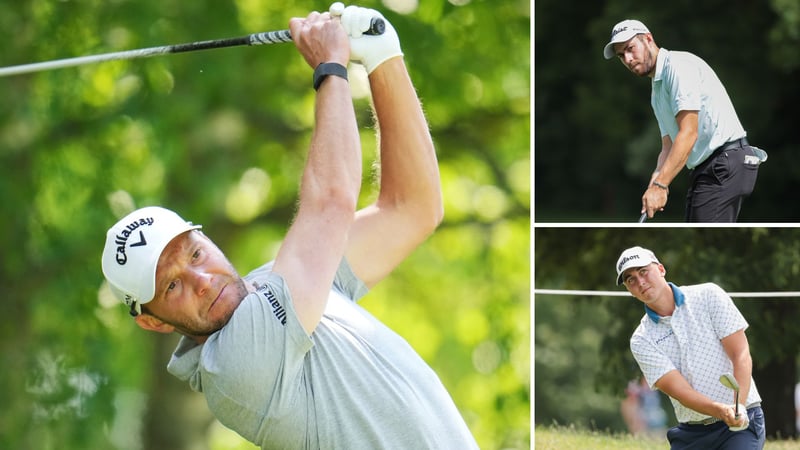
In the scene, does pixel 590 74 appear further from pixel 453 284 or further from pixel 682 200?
pixel 453 284

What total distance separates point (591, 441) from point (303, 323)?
1.47m

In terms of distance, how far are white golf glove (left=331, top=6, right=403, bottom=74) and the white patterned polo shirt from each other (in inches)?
46.8

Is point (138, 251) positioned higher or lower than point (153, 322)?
higher

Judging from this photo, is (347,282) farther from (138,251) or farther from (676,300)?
(676,300)

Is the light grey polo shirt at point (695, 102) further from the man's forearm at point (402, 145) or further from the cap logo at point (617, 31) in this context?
the man's forearm at point (402, 145)

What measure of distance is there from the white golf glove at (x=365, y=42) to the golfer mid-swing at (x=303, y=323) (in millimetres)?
61

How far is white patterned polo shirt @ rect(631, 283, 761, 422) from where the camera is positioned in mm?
3355

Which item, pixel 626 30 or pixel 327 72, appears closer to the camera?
pixel 327 72

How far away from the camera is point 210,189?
7406mm

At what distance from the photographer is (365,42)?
8.86ft

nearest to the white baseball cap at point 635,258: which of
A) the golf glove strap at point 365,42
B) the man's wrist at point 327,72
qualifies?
the golf glove strap at point 365,42

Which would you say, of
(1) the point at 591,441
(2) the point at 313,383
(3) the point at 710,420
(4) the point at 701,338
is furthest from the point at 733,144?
(2) the point at 313,383

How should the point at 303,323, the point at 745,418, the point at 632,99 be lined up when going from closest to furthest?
the point at 303,323 < the point at 745,418 < the point at 632,99

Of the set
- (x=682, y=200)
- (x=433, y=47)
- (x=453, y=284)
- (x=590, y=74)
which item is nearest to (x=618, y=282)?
(x=682, y=200)
